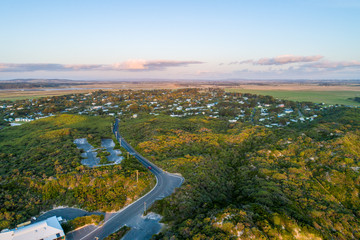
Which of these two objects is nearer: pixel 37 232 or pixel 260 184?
pixel 37 232

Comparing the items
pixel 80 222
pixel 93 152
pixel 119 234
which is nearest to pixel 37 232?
pixel 80 222

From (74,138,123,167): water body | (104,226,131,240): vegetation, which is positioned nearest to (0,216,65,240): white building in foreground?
(104,226,131,240): vegetation

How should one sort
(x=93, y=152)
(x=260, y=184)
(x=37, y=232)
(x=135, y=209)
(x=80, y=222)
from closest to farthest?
1. (x=37, y=232)
2. (x=80, y=222)
3. (x=135, y=209)
4. (x=260, y=184)
5. (x=93, y=152)

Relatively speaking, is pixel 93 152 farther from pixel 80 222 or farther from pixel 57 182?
pixel 80 222

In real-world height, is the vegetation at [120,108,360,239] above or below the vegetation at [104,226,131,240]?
above

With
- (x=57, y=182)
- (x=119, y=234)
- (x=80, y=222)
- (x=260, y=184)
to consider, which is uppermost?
(x=260, y=184)

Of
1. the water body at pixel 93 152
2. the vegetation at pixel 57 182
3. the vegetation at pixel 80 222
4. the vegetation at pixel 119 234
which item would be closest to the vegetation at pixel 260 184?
the vegetation at pixel 119 234

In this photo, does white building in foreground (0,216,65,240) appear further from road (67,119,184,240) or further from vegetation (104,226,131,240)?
vegetation (104,226,131,240)
